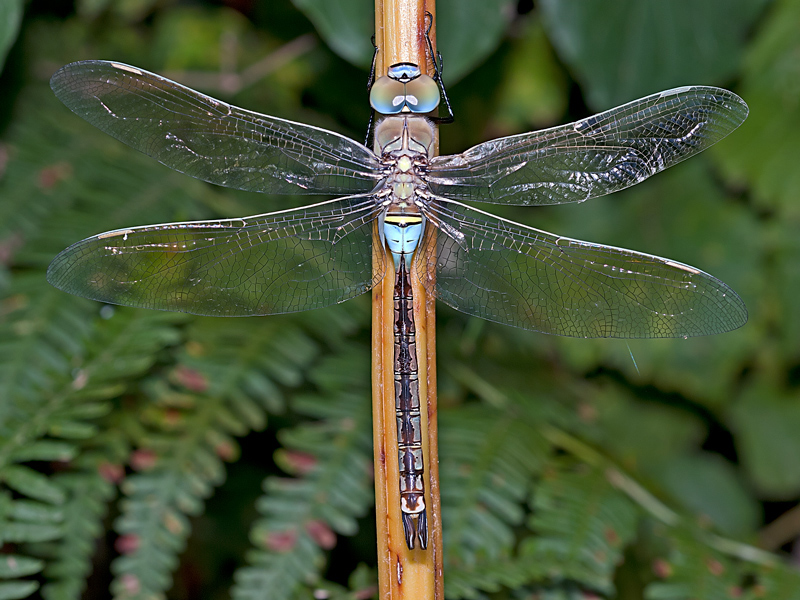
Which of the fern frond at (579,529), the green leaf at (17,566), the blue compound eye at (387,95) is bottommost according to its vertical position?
the green leaf at (17,566)

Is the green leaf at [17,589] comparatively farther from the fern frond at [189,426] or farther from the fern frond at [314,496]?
the fern frond at [314,496]

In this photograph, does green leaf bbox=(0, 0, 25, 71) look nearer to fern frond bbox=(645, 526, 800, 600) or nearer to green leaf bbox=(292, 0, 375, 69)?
green leaf bbox=(292, 0, 375, 69)

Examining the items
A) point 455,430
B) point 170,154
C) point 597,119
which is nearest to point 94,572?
point 455,430

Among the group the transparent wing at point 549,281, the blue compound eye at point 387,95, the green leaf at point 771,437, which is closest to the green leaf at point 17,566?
the transparent wing at point 549,281

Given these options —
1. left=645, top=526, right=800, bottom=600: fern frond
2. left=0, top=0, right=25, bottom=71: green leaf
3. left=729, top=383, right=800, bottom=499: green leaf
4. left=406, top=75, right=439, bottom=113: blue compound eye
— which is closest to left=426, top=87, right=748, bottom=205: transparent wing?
left=406, top=75, right=439, bottom=113: blue compound eye

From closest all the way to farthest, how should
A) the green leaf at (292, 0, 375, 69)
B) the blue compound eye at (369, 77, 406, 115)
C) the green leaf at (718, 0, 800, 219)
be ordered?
the blue compound eye at (369, 77, 406, 115), the green leaf at (292, 0, 375, 69), the green leaf at (718, 0, 800, 219)

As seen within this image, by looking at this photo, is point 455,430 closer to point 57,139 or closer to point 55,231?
point 55,231
